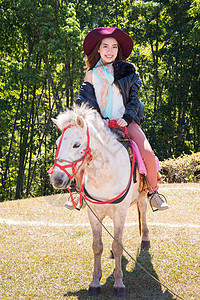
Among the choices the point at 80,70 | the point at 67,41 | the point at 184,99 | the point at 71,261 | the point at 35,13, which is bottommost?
the point at 71,261

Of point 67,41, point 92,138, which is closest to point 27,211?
point 92,138

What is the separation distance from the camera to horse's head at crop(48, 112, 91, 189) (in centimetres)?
313

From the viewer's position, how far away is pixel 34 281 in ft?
15.1

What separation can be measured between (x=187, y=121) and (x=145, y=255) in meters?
14.6

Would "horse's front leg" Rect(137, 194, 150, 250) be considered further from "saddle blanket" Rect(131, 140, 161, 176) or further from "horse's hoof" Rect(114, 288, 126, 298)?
"horse's hoof" Rect(114, 288, 126, 298)

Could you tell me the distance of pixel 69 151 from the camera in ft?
10.5

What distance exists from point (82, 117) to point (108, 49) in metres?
1.19

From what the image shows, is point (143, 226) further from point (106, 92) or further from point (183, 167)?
point (183, 167)

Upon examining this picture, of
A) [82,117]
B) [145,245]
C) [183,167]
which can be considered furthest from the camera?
[183,167]

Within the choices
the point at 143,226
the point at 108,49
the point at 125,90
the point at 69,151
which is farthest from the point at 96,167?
the point at 143,226

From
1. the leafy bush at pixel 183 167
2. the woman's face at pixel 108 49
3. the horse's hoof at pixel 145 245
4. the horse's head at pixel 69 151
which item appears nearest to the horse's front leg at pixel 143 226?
the horse's hoof at pixel 145 245

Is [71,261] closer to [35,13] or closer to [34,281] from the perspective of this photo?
[34,281]

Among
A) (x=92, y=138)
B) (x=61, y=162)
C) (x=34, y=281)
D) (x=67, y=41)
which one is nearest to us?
(x=61, y=162)

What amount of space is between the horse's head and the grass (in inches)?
70.1
